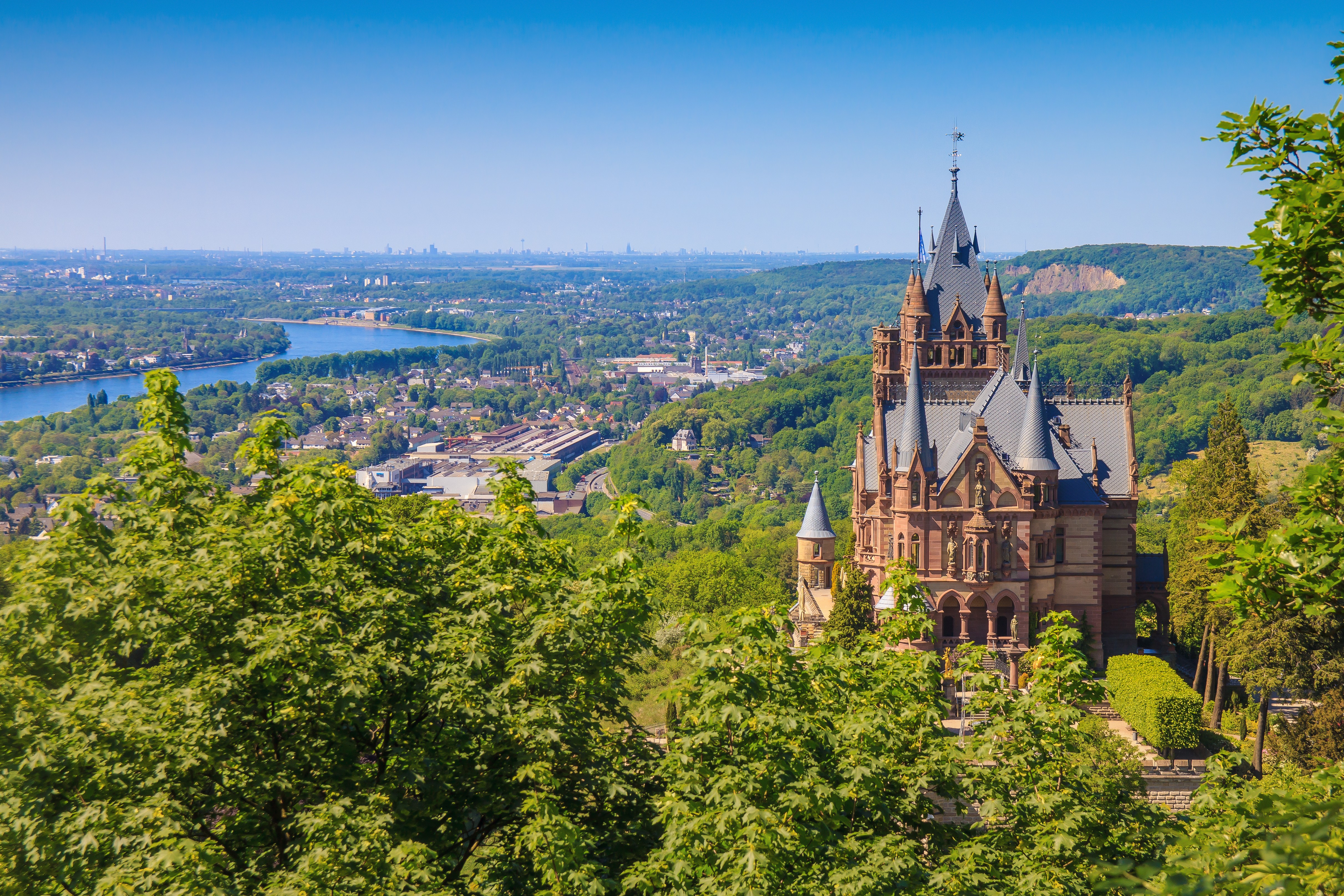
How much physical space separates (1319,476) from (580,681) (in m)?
12.5

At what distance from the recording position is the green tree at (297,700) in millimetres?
17391

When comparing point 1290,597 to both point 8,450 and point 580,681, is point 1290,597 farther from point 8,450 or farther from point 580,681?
point 8,450

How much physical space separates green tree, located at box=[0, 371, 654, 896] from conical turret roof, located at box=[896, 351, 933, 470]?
33141mm

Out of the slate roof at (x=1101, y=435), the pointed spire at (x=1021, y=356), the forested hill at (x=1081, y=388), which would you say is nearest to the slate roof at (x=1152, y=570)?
the slate roof at (x=1101, y=435)

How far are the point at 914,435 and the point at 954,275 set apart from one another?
1577cm

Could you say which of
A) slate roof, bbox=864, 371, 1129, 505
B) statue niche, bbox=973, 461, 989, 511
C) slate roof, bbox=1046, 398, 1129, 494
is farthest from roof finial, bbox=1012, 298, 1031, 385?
statue niche, bbox=973, 461, 989, 511

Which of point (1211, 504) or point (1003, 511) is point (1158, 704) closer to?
point (1003, 511)

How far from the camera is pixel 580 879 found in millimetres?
17812

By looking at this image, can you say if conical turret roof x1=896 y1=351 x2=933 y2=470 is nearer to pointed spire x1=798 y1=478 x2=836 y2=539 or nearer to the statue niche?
the statue niche

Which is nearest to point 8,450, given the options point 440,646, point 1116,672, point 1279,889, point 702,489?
point 702,489

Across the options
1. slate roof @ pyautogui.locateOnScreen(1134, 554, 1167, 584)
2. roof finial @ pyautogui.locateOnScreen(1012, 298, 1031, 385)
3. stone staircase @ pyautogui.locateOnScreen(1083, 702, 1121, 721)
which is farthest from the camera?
roof finial @ pyautogui.locateOnScreen(1012, 298, 1031, 385)

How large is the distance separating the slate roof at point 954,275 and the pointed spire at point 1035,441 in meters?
12.0

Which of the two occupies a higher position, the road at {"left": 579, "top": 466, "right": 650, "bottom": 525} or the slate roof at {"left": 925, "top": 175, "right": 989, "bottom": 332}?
the slate roof at {"left": 925, "top": 175, "right": 989, "bottom": 332}

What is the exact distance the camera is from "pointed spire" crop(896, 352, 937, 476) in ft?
179
